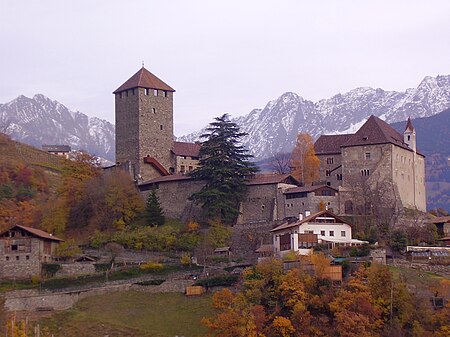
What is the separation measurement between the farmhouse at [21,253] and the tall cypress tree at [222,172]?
13650 mm

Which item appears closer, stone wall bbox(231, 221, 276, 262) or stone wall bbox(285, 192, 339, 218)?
stone wall bbox(231, 221, 276, 262)

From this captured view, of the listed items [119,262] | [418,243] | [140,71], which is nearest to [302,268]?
[418,243]

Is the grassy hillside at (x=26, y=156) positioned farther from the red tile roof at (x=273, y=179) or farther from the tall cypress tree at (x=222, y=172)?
the red tile roof at (x=273, y=179)

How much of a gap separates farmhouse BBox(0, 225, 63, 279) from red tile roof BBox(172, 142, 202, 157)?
65.9 ft

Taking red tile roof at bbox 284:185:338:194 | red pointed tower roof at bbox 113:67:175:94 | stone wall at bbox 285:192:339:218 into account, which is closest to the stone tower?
red pointed tower roof at bbox 113:67:175:94

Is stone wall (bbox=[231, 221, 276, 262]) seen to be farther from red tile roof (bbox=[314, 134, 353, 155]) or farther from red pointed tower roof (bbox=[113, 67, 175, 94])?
red pointed tower roof (bbox=[113, 67, 175, 94])

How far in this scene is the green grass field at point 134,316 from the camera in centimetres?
7150

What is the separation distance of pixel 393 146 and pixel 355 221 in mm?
8244

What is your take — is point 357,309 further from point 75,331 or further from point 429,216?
point 429,216

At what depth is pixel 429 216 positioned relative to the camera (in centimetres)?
9062

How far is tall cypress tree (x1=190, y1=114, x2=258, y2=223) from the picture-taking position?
89.2m

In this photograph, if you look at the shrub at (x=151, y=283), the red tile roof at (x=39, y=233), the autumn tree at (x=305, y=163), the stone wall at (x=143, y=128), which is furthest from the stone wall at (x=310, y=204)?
the red tile roof at (x=39, y=233)

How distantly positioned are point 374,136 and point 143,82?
78.1ft

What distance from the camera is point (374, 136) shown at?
90.4m
